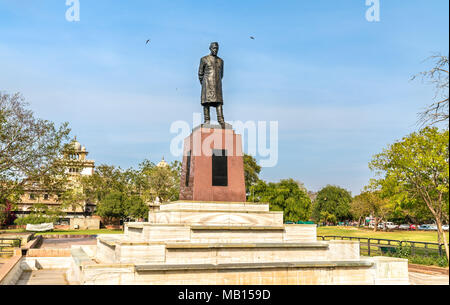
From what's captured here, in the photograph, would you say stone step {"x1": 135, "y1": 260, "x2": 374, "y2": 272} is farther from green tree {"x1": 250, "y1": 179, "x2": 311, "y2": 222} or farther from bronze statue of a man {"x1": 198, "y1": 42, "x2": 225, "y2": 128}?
green tree {"x1": 250, "y1": 179, "x2": 311, "y2": 222}

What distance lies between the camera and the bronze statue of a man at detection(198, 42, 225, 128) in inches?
609

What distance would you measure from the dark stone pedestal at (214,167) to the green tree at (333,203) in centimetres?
6559

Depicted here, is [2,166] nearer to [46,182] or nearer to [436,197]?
[46,182]

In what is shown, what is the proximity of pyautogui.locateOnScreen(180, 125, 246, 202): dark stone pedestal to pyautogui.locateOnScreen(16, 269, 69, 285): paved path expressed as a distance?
5.08 meters

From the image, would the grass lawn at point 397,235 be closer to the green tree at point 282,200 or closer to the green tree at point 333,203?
the green tree at point 282,200

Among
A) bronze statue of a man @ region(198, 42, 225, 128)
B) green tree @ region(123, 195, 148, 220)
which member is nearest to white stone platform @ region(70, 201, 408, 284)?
bronze statue of a man @ region(198, 42, 225, 128)

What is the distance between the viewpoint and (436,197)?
1962cm

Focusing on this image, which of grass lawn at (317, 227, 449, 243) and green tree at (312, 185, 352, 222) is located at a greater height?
green tree at (312, 185, 352, 222)

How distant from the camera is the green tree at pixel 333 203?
250 ft

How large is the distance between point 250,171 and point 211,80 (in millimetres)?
33930

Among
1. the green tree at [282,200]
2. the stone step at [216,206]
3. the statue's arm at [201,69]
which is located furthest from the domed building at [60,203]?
the green tree at [282,200]

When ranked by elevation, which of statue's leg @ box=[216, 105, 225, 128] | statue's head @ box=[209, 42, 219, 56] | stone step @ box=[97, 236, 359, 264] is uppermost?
statue's head @ box=[209, 42, 219, 56]

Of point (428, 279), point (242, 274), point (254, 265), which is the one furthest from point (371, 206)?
point (242, 274)
